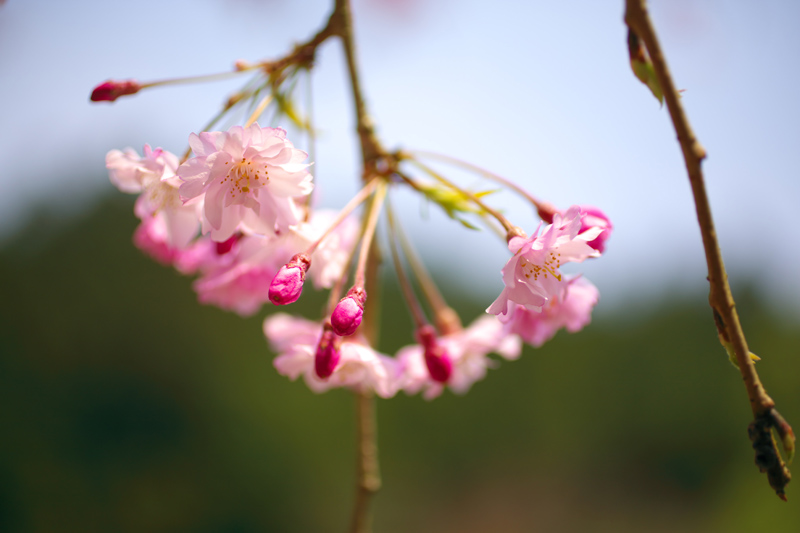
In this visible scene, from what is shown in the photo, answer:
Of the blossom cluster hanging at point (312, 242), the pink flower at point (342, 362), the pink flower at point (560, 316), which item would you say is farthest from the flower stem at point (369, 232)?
the pink flower at point (560, 316)

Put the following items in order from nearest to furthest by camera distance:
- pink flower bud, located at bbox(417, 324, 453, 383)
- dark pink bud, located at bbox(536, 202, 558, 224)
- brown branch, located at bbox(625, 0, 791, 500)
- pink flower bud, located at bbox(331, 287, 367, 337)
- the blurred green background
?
brown branch, located at bbox(625, 0, 791, 500)
pink flower bud, located at bbox(331, 287, 367, 337)
dark pink bud, located at bbox(536, 202, 558, 224)
pink flower bud, located at bbox(417, 324, 453, 383)
the blurred green background

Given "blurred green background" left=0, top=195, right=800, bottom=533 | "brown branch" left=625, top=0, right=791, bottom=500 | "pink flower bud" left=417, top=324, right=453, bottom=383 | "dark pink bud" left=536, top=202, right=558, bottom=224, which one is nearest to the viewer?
"brown branch" left=625, top=0, right=791, bottom=500

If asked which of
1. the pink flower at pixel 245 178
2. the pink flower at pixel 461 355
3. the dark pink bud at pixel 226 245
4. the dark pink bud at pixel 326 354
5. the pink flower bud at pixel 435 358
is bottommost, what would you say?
the pink flower at pixel 461 355

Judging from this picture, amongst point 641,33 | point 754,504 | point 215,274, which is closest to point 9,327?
point 215,274

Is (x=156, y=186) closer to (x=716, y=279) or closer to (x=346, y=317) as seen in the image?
(x=346, y=317)

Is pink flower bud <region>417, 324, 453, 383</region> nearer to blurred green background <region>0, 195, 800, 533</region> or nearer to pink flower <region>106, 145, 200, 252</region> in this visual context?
pink flower <region>106, 145, 200, 252</region>

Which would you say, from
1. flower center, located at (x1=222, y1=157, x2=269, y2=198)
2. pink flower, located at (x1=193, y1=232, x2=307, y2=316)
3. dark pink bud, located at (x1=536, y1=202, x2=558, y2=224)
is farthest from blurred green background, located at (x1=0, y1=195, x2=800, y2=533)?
dark pink bud, located at (x1=536, y1=202, x2=558, y2=224)

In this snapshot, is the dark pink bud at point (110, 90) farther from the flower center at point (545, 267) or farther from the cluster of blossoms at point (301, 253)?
the flower center at point (545, 267)
